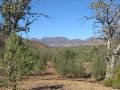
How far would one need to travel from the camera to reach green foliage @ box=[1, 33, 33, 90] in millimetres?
23141

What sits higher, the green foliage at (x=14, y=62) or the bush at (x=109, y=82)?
the green foliage at (x=14, y=62)

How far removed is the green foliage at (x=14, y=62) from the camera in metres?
23.1

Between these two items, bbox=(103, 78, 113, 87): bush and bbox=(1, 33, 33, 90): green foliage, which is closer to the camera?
bbox=(1, 33, 33, 90): green foliage

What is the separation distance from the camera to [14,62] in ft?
76.7

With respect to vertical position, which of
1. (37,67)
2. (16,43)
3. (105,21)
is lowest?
(37,67)

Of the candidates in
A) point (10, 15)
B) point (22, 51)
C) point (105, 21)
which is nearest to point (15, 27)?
point (10, 15)

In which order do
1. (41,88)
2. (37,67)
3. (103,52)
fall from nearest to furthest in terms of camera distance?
1. (41,88)
2. (103,52)
3. (37,67)

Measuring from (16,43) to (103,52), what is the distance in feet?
49.9

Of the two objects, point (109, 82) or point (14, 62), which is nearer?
point (14, 62)

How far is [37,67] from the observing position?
58.3 meters

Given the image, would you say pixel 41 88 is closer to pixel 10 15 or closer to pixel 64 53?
pixel 10 15

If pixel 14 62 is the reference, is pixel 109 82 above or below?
below

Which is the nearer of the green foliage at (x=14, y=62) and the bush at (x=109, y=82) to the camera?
the green foliage at (x=14, y=62)

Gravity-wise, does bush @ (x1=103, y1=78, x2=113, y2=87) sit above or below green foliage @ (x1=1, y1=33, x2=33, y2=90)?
below
